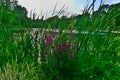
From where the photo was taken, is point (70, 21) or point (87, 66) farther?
point (70, 21)

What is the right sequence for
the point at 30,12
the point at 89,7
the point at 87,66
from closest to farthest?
the point at 87,66
the point at 89,7
the point at 30,12

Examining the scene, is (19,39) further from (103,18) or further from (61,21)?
(103,18)

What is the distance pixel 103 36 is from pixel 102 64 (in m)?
0.74

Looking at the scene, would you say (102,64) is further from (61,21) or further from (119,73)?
(61,21)

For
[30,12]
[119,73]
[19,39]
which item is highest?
[30,12]

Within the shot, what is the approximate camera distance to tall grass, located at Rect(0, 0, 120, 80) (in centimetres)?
598

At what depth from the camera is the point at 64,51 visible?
5980 millimetres

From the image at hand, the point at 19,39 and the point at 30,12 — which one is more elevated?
the point at 30,12

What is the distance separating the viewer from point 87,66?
19.7ft

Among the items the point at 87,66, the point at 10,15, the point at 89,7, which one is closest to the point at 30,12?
the point at 10,15

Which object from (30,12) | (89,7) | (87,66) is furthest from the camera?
(30,12)

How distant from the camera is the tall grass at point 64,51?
19.6ft

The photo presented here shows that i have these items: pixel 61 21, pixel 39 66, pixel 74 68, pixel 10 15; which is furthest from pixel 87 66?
pixel 10 15

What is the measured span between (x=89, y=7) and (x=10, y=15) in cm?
132
